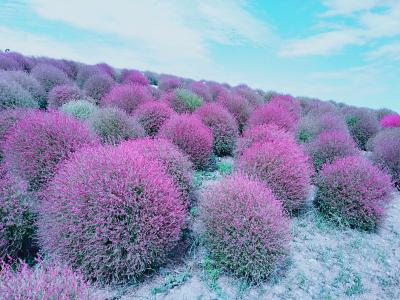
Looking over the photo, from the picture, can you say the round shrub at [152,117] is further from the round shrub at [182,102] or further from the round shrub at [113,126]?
the round shrub at [182,102]

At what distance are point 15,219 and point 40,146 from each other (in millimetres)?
1285

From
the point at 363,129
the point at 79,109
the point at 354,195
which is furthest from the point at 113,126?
the point at 363,129

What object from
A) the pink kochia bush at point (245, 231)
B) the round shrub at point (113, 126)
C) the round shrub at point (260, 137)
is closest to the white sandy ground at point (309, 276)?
the pink kochia bush at point (245, 231)

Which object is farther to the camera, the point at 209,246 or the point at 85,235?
the point at 209,246

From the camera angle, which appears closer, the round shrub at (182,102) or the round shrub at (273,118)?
the round shrub at (273,118)

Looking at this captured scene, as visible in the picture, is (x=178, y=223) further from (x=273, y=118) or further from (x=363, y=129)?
(x=363, y=129)

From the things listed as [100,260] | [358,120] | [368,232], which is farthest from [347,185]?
[358,120]

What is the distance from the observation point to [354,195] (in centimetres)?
489

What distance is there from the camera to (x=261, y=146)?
17.3 ft

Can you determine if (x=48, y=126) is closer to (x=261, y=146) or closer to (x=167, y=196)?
(x=167, y=196)

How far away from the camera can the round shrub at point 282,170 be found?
192 inches

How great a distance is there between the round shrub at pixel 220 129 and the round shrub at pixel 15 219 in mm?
4428

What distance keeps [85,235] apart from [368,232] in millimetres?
4435

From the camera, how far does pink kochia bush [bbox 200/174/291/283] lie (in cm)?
361
